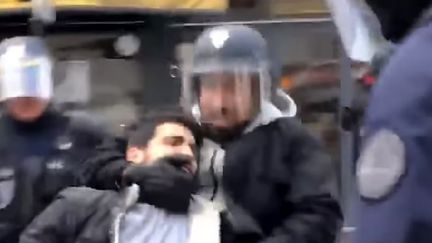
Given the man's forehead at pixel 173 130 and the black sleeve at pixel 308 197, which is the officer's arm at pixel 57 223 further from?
the black sleeve at pixel 308 197

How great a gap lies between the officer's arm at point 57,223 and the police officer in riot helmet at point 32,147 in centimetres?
78

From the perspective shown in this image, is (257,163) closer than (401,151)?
No

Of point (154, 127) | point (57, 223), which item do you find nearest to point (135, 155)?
point (154, 127)

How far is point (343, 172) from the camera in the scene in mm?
7082

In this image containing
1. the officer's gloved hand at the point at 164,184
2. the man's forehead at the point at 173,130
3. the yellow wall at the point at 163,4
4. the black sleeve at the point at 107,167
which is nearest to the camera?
the officer's gloved hand at the point at 164,184

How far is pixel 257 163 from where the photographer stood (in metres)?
4.18

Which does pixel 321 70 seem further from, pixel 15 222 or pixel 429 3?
pixel 429 3

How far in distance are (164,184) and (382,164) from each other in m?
1.71

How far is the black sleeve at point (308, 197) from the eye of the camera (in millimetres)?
4113

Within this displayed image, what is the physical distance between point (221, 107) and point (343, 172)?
3.05m

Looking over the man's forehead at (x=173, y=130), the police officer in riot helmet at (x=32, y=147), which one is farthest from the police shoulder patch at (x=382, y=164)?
the police officer in riot helmet at (x=32, y=147)

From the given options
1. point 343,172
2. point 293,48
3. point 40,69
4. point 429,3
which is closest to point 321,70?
point 293,48

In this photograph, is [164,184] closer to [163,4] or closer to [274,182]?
[274,182]

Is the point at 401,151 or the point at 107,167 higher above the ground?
the point at 401,151
